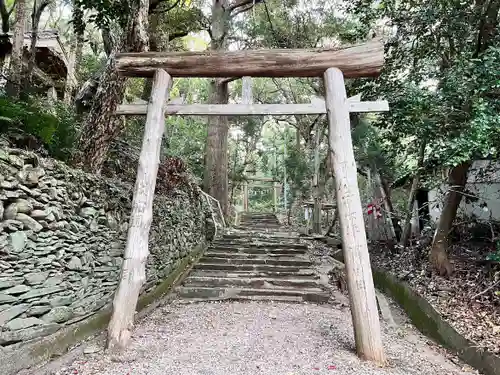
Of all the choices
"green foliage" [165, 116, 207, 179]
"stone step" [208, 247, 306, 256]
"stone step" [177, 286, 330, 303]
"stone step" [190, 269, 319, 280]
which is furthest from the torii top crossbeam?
"green foliage" [165, 116, 207, 179]

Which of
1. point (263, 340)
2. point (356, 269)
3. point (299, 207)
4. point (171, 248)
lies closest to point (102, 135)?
point (171, 248)

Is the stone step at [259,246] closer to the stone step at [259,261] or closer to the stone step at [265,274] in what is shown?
the stone step at [259,261]

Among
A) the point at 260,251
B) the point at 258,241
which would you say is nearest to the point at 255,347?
the point at 260,251

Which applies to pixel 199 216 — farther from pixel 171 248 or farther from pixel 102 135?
pixel 102 135

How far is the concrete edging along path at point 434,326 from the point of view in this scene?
3.75 metres

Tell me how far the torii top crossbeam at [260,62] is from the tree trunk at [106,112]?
825 mm

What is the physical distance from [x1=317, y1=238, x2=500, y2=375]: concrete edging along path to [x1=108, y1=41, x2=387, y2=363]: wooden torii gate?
131 cm

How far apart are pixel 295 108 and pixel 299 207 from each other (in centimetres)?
1242

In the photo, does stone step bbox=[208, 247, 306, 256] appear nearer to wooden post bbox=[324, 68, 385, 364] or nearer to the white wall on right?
the white wall on right

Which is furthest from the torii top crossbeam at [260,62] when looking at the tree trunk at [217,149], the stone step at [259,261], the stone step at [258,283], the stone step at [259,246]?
the tree trunk at [217,149]

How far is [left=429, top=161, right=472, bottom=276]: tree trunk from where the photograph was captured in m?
5.82

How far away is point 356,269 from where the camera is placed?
358 centimetres

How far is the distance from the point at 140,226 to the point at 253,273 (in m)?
3.62

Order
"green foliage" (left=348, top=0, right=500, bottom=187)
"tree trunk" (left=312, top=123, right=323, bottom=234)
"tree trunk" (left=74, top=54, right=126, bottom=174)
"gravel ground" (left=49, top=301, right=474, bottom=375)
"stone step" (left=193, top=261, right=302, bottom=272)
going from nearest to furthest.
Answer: "gravel ground" (left=49, top=301, right=474, bottom=375)
"green foliage" (left=348, top=0, right=500, bottom=187)
"tree trunk" (left=74, top=54, right=126, bottom=174)
"stone step" (left=193, top=261, right=302, bottom=272)
"tree trunk" (left=312, top=123, right=323, bottom=234)
